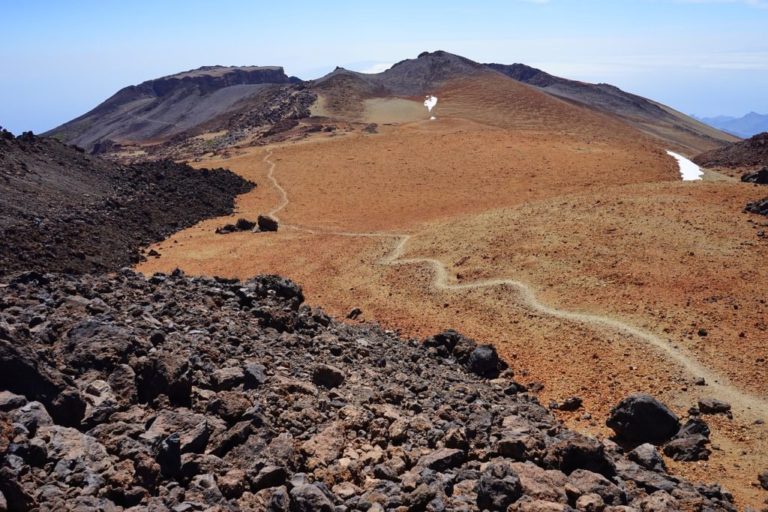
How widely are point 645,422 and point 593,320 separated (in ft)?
17.3

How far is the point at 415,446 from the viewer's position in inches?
373

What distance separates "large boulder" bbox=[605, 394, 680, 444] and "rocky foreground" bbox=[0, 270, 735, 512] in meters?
0.03

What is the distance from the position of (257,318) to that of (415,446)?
677 centimetres

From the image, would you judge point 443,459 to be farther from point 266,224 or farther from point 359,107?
point 359,107

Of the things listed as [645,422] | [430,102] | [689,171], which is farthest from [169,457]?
[430,102]

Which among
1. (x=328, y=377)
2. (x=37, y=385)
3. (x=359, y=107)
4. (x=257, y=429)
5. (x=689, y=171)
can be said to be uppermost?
(x=359, y=107)

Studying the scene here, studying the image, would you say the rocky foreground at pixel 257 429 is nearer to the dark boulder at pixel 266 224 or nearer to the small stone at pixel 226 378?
the small stone at pixel 226 378

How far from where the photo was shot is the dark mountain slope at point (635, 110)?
79000 mm

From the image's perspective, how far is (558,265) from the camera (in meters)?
20.5

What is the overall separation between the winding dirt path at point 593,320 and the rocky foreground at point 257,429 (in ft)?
7.03

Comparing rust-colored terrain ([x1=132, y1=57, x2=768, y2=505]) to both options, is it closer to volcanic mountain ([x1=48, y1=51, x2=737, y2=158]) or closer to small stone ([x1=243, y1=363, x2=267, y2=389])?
small stone ([x1=243, y1=363, x2=267, y2=389])

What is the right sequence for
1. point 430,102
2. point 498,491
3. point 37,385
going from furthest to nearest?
point 430,102 → point 37,385 → point 498,491

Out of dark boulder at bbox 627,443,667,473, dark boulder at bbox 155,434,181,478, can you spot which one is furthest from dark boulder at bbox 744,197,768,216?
dark boulder at bbox 155,434,181,478

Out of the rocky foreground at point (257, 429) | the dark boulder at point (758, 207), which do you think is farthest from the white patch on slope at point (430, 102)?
the rocky foreground at point (257, 429)
